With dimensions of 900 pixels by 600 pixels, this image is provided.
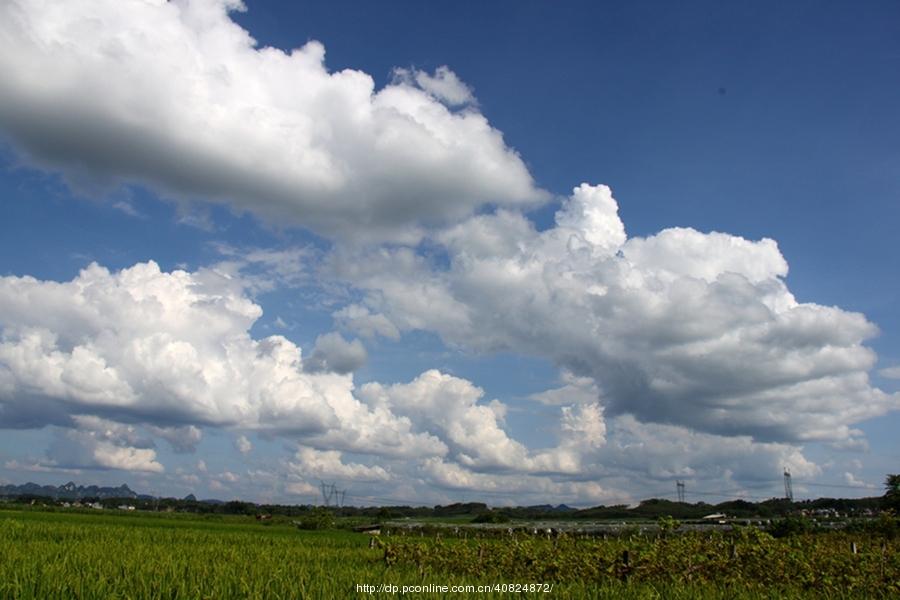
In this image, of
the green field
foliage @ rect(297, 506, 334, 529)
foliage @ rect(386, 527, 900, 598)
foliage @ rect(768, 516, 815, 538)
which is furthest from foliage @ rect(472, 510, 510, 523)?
foliage @ rect(386, 527, 900, 598)

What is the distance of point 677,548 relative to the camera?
675 inches

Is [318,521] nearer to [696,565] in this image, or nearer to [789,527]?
[789,527]

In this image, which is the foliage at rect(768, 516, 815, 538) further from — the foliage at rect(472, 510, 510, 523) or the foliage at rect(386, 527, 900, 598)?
the foliage at rect(472, 510, 510, 523)

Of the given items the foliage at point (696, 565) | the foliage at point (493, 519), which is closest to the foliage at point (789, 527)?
the foliage at point (696, 565)

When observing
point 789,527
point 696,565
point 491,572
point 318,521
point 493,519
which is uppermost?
point 696,565

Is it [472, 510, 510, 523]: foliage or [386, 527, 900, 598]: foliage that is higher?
[386, 527, 900, 598]: foliage

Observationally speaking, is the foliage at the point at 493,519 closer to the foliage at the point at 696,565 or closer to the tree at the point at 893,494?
the tree at the point at 893,494

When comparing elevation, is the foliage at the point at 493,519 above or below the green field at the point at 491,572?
below

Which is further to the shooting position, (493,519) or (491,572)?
(493,519)

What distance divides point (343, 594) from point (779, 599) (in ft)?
22.9

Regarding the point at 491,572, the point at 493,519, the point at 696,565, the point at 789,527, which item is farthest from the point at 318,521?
the point at 696,565

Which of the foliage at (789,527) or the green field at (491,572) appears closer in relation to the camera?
the green field at (491,572)

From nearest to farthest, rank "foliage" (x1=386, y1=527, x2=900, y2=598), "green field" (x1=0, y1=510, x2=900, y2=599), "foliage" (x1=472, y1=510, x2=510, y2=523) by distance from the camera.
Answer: "green field" (x1=0, y1=510, x2=900, y2=599) → "foliage" (x1=386, y1=527, x2=900, y2=598) → "foliage" (x1=472, y1=510, x2=510, y2=523)

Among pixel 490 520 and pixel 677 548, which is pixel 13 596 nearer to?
pixel 677 548
